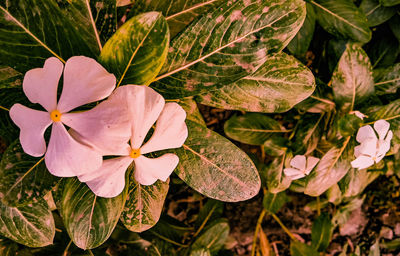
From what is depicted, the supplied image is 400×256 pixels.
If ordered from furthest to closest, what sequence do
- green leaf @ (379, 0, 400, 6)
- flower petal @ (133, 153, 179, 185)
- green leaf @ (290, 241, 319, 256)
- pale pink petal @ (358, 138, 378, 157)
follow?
green leaf @ (290, 241, 319, 256) → green leaf @ (379, 0, 400, 6) → pale pink petal @ (358, 138, 378, 157) → flower petal @ (133, 153, 179, 185)

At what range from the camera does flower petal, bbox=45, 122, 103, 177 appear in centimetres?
55

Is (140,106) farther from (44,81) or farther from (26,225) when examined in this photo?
(26,225)

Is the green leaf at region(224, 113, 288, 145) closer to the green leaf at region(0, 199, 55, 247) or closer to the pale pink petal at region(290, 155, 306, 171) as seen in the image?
the pale pink petal at region(290, 155, 306, 171)

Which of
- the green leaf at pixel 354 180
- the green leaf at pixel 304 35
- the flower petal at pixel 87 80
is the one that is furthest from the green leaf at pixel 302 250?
the flower petal at pixel 87 80

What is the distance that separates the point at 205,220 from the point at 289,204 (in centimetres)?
51

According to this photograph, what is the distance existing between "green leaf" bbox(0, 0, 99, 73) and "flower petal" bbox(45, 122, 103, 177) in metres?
0.14

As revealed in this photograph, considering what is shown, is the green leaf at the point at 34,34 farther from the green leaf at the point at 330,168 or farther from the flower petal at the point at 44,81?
the green leaf at the point at 330,168

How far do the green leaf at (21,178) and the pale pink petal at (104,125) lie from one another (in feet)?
0.60

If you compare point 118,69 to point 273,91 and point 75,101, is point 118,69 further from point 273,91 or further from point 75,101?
point 273,91

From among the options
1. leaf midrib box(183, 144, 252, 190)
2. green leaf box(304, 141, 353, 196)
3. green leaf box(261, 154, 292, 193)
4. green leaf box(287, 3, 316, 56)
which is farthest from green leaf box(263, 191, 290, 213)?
leaf midrib box(183, 144, 252, 190)

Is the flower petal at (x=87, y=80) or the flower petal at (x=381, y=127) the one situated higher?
the flower petal at (x=87, y=80)

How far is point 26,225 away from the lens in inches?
31.4

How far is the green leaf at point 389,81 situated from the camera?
3.73 feet

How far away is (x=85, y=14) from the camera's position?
0.66 metres
